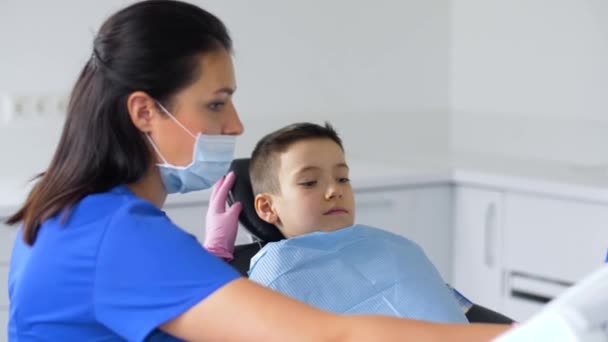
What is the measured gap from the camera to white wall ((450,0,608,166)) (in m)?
3.73

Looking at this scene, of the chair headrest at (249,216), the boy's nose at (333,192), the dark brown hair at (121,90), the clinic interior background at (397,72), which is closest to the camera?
the dark brown hair at (121,90)

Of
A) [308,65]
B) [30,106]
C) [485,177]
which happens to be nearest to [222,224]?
[30,106]

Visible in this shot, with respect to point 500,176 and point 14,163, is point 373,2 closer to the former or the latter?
point 500,176

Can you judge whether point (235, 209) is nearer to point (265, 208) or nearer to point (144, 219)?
point (265, 208)

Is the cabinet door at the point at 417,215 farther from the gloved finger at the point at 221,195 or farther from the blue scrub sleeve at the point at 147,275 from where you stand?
the blue scrub sleeve at the point at 147,275

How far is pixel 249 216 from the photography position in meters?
2.52

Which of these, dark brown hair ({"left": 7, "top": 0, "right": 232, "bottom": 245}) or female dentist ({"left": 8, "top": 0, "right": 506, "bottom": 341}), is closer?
female dentist ({"left": 8, "top": 0, "right": 506, "bottom": 341})

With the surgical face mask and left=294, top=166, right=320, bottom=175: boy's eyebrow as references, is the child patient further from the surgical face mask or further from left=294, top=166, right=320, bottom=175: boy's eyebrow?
the surgical face mask

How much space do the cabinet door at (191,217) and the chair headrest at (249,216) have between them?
0.68 meters

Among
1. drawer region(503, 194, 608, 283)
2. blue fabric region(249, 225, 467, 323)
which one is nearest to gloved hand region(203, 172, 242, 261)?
blue fabric region(249, 225, 467, 323)

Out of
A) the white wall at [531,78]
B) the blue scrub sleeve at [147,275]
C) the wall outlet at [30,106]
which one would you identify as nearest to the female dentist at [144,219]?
the blue scrub sleeve at [147,275]

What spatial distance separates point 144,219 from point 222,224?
972 mm

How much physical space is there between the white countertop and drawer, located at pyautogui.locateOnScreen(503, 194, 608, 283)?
0.13 ft

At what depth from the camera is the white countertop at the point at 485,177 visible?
3.26 m
